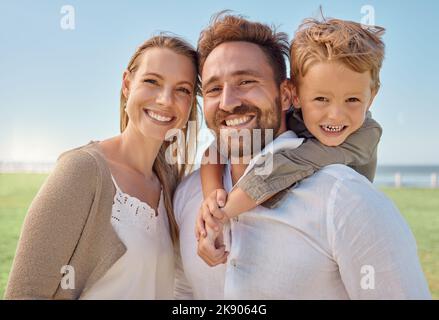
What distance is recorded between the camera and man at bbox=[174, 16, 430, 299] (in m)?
Answer: 1.70

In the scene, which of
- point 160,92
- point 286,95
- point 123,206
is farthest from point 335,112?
point 123,206

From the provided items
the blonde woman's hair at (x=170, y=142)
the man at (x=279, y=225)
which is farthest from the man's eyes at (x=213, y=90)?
the blonde woman's hair at (x=170, y=142)

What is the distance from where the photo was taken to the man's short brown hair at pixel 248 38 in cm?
221

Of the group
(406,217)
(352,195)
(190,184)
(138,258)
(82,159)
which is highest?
(82,159)

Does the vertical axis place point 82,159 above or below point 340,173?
above

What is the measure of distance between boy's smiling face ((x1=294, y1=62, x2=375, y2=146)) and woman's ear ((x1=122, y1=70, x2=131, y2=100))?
0.99m

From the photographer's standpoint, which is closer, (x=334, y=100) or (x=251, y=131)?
(x=334, y=100)

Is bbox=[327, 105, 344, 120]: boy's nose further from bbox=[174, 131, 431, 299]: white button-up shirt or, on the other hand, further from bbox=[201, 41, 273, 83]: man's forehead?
bbox=[201, 41, 273, 83]: man's forehead

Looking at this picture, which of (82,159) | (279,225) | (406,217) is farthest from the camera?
(406,217)

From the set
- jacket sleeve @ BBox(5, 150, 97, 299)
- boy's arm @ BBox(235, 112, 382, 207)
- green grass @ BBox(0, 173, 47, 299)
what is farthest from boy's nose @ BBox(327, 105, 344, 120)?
green grass @ BBox(0, 173, 47, 299)

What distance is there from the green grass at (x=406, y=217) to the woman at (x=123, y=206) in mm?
3868

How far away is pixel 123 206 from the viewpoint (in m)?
2.11

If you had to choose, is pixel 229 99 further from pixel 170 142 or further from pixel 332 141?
pixel 170 142

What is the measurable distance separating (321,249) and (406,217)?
35.9 ft
